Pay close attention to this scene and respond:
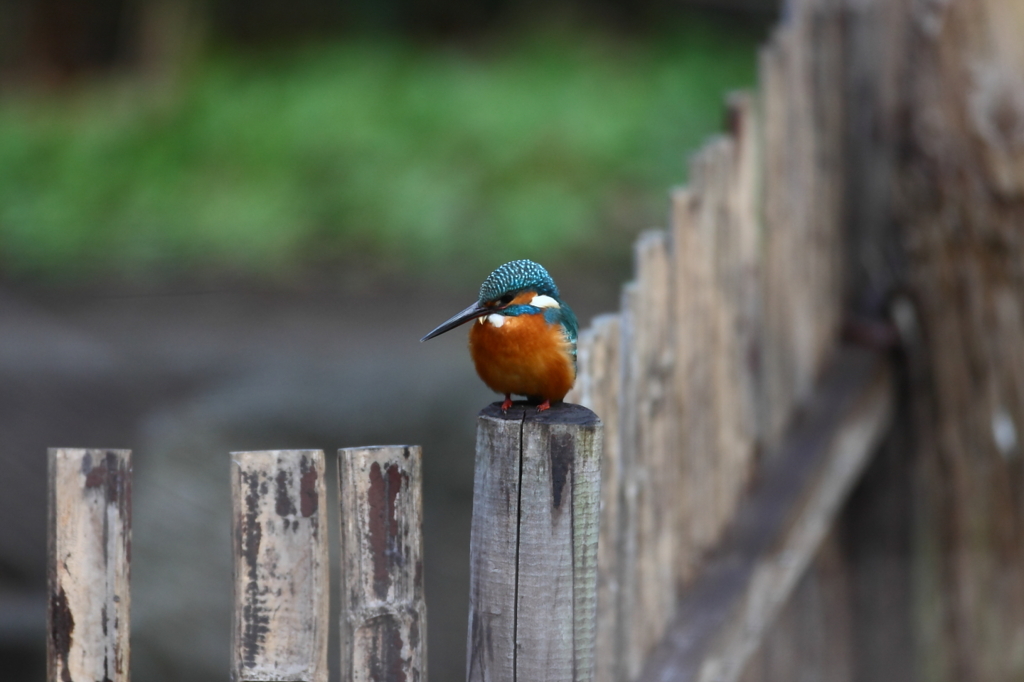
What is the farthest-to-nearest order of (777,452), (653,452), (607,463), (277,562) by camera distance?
(777,452)
(653,452)
(607,463)
(277,562)

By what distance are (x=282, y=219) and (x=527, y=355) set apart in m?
3.42

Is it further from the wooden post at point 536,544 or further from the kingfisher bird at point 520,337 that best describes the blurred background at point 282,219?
the wooden post at point 536,544

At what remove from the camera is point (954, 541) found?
10.4 ft

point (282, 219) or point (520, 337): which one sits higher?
point (282, 219)

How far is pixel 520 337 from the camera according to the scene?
5.41 ft

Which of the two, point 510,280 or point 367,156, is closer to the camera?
point 510,280

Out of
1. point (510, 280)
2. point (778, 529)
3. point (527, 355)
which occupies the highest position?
point (510, 280)

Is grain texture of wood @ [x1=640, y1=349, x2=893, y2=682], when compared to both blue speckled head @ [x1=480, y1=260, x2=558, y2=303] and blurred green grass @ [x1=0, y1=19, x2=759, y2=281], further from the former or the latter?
blurred green grass @ [x1=0, y1=19, x2=759, y2=281]

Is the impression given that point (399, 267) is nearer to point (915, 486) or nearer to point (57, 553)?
point (915, 486)

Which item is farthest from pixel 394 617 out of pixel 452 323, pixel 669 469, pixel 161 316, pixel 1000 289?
pixel 161 316

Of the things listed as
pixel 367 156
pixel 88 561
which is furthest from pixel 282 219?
pixel 88 561

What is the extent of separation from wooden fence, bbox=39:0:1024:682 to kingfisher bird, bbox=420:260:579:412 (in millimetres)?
109

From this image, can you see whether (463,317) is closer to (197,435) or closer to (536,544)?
(536,544)

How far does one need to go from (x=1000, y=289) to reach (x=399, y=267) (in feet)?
8.21
